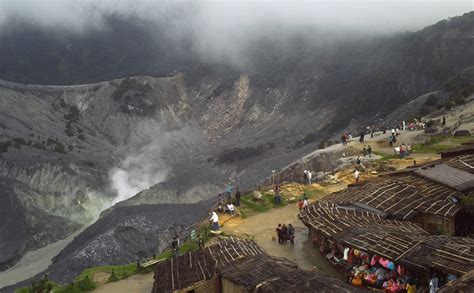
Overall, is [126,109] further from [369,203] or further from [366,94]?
[369,203]

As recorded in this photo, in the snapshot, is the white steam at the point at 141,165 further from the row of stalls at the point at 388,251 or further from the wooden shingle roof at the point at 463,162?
the row of stalls at the point at 388,251

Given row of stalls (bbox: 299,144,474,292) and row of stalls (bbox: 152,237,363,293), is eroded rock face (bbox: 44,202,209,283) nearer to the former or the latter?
row of stalls (bbox: 299,144,474,292)

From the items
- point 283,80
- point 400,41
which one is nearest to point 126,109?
point 283,80

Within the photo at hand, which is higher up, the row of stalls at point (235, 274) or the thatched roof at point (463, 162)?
the thatched roof at point (463, 162)

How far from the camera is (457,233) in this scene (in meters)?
18.9

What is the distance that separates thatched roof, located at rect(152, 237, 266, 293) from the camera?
15508 mm

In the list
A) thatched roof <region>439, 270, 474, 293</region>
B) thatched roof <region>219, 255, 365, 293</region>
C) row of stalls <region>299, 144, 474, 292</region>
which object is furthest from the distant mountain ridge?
thatched roof <region>439, 270, 474, 293</region>

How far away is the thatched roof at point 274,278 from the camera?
12.7m

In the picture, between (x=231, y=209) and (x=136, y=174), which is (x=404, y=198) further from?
(x=136, y=174)

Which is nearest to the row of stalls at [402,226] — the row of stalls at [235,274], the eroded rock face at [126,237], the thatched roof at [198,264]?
the row of stalls at [235,274]

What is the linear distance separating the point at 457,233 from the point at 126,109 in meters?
80.9

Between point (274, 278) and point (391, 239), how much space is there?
407 centimetres

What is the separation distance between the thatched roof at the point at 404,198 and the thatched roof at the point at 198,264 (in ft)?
17.6

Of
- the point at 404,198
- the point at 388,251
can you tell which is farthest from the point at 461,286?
the point at 404,198
